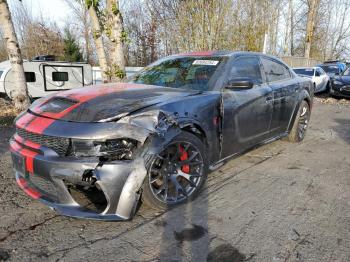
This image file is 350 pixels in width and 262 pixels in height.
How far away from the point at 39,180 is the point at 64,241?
575 mm

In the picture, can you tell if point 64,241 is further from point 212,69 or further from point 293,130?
point 293,130

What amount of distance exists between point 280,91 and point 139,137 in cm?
276

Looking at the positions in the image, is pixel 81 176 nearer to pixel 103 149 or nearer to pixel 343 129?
pixel 103 149

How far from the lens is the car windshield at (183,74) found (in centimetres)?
356

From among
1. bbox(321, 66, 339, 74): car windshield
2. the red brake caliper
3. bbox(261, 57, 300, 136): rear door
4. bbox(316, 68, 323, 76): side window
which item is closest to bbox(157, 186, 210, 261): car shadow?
the red brake caliper

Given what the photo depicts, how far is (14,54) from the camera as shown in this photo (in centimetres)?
705

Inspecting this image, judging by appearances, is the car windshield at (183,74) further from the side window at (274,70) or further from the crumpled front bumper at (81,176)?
the crumpled front bumper at (81,176)

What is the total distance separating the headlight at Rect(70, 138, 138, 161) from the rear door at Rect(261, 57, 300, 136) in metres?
2.58

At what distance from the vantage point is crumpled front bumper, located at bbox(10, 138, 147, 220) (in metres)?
2.42

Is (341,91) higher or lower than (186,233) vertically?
higher

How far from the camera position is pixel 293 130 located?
5363 millimetres

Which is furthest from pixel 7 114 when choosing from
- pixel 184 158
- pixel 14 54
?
pixel 184 158

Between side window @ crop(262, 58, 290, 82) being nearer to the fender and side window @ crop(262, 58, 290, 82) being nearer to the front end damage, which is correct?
the fender

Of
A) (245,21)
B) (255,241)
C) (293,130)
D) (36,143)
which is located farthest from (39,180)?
(245,21)
